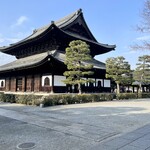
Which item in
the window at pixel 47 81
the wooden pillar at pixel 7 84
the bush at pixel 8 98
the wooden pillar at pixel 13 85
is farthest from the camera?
the wooden pillar at pixel 7 84

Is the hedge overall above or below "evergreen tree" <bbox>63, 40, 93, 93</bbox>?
below

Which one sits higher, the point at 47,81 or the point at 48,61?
the point at 48,61

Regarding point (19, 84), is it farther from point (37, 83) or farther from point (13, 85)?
point (37, 83)

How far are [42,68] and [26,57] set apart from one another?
26.3ft

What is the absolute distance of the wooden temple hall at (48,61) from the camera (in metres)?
25.7

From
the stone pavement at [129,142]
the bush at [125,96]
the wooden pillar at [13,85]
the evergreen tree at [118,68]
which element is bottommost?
the stone pavement at [129,142]

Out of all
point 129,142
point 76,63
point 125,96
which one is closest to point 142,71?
point 125,96

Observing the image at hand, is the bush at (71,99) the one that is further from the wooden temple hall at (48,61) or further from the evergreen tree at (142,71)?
the evergreen tree at (142,71)

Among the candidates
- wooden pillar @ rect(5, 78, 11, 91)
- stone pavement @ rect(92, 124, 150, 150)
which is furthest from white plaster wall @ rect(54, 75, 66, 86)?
stone pavement @ rect(92, 124, 150, 150)

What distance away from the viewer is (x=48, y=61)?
2350 centimetres

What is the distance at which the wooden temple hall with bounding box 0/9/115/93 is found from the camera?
84.2 ft

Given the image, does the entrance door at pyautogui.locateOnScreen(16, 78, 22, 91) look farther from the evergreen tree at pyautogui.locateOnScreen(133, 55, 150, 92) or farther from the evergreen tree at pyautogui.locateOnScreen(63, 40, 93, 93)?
the evergreen tree at pyautogui.locateOnScreen(133, 55, 150, 92)

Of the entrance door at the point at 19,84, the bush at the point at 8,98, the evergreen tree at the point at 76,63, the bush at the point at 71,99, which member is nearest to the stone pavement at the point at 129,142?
the bush at the point at 71,99

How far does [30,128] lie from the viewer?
9953 mm
